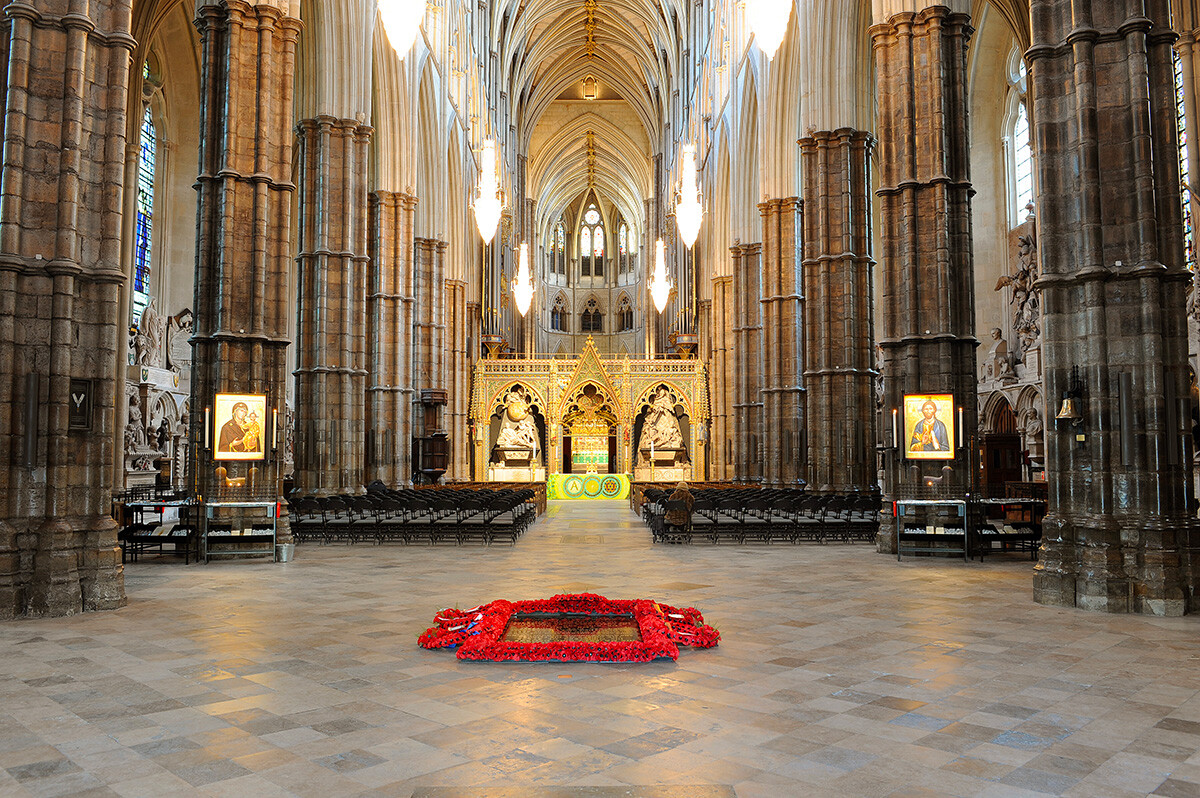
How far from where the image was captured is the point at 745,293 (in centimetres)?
3319

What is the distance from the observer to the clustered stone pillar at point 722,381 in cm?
3734

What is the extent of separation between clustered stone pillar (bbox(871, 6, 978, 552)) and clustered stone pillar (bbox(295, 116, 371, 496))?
1320cm

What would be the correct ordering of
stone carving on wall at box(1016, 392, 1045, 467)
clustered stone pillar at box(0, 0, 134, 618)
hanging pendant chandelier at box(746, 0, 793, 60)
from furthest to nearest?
1. stone carving on wall at box(1016, 392, 1045, 467)
2. hanging pendant chandelier at box(746, 0, 793, 60)
3. clustered stone pillar at box(0, 0, 134, 618)

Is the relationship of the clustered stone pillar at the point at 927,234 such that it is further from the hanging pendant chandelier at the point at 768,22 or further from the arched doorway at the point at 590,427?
the arched doorway at the point at 590,427

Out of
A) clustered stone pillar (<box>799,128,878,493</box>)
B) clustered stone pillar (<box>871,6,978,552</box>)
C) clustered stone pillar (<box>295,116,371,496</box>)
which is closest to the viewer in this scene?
clustered stone pillar (<box>871,6,978,552</box>)

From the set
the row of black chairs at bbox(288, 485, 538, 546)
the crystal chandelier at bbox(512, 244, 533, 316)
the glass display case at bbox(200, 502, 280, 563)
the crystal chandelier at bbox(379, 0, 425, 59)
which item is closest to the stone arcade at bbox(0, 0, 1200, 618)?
the crystal chandelier at bbox(379, 0, 425, 59)

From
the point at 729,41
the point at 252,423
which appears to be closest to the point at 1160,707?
the point at 252,423

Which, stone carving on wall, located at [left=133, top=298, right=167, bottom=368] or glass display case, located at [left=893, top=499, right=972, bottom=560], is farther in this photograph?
stone carving on wall, located at [left=133, top=298, right=167, bottom=368]

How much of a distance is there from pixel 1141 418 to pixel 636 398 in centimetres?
3109

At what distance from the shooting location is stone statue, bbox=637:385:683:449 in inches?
1570

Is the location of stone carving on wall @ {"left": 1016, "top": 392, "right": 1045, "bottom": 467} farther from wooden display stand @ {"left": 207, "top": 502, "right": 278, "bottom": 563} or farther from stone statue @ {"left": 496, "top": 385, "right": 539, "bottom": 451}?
wooden display stand @ {"left": 207, "top": 502, "right": 278, "bottom": 563}

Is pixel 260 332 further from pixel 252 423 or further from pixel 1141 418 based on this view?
pixel 1141 418

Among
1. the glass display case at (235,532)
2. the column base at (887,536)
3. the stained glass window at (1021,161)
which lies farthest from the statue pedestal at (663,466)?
the glass display case at (235,532)

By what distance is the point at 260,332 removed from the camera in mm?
15469
